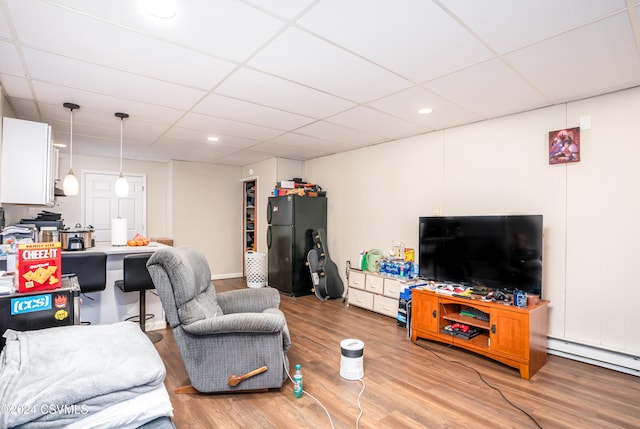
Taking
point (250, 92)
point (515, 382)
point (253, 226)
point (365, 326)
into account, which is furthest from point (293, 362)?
point (253, 226)

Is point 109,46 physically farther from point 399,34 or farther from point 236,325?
point 236,325

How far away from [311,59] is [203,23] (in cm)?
74

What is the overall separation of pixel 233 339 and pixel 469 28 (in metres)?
2.51

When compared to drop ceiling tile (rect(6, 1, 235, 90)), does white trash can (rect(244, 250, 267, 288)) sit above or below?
below

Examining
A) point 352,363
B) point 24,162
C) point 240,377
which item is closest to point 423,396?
point 352,363

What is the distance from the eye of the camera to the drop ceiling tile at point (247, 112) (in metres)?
3.12

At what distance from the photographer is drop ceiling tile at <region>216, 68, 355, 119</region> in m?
2.61

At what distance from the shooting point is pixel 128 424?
1.10 metres

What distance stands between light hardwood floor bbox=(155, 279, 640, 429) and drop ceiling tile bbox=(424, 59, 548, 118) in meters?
2.39

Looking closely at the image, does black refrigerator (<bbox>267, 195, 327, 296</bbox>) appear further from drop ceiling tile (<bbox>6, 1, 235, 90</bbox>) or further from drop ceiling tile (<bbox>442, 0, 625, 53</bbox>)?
drop ceiling tile (<bbox>442, 0, 625, 53</bbox>)

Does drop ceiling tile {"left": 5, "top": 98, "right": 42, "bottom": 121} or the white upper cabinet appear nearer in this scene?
the white upper cabinet

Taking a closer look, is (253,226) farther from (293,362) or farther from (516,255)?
(516,255)

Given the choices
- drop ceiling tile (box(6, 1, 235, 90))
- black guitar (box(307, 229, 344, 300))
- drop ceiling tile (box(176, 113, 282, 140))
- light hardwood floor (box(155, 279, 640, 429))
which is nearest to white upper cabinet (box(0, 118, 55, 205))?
drop ceiling tile (box(6, 1, 235, 90))

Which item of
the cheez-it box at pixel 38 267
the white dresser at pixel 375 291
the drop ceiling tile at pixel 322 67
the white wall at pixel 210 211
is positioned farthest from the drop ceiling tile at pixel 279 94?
the white wall at pixel 210 211
